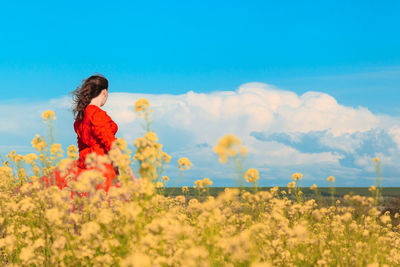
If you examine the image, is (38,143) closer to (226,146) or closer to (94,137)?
(94,137)

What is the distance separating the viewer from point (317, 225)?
614 cm

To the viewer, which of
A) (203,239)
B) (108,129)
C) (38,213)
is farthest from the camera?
(108,129)

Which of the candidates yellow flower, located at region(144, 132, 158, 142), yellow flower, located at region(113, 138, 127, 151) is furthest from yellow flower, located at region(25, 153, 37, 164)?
yellow flower, located at region(144, 132, 158, 142)

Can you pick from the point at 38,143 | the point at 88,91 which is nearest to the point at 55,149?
the point at 38,143

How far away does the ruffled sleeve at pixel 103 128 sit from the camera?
19.5 feet

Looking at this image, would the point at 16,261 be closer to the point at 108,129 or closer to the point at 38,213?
the point at 38,213

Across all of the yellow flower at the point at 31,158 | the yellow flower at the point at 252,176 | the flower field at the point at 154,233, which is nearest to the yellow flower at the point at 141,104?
the flower field at the point at 154,233

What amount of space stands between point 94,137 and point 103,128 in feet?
0.86

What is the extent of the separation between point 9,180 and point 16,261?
1485mm

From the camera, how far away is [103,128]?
6020 millimetres

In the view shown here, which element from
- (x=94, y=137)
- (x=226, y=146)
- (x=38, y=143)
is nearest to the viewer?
(x=226, y=146)

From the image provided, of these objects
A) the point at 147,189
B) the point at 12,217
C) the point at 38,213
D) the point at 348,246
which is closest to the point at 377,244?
the point at 348,246

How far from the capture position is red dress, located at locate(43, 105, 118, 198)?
5938mm

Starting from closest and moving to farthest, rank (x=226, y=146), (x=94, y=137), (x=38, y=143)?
1. (x=226, y=146)
2. (x=38, y=143)
3. (x=94, y=137)
